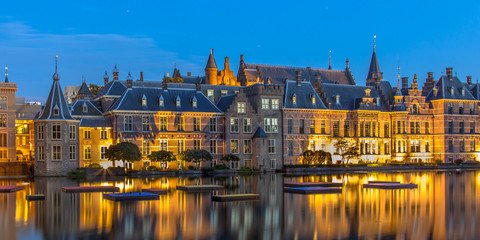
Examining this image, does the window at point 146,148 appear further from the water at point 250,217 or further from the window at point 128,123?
the water at point 250,217

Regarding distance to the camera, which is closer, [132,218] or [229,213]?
[132,218]

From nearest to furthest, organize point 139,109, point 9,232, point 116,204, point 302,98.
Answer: point 9,232
point 116,204
point 139,109
point 302,98

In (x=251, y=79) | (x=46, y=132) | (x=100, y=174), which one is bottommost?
(x=100, y=174)

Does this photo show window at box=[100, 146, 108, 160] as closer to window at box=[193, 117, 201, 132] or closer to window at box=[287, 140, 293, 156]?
window at box=[193, 117, 201, 132]

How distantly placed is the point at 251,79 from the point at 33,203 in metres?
62.6

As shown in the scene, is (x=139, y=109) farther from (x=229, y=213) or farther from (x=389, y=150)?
(x=229, y=213)

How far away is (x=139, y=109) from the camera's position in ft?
243

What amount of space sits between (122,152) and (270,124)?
70.4ft

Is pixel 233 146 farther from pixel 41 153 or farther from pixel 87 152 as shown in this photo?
pixel 41 153

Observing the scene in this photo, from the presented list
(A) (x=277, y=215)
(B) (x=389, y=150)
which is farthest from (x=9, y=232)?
(B) (x=389, y=150)

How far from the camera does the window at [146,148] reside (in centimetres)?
7406

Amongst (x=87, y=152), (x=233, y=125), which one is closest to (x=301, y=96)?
(x=233, y=125)

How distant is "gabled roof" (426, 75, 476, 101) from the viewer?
96294 millimetres

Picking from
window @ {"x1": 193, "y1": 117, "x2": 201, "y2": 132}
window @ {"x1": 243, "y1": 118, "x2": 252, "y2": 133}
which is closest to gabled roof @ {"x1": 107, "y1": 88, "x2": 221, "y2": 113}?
window @ {"x1": 193, "y1": 117, "x2": 201, "y2": 132}
